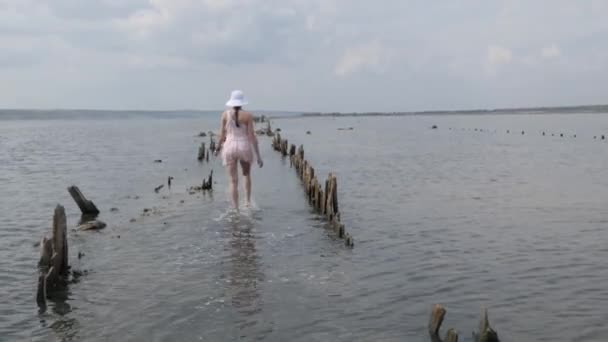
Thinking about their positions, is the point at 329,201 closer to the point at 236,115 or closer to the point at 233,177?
the point at 233,177

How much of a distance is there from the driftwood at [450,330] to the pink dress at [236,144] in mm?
8123

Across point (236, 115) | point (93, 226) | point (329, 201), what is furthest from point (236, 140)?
point (93, 226)

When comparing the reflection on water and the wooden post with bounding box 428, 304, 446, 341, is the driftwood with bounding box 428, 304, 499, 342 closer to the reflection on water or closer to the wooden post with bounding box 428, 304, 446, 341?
the wooden post with bounding box 428, 304, 446, 341

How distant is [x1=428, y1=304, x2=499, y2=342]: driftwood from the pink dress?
320 inches

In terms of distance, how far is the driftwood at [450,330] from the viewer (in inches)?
239

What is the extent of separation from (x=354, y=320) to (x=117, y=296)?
347 centimetres

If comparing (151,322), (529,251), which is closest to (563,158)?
(529,251)

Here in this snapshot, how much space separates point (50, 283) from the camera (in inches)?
332

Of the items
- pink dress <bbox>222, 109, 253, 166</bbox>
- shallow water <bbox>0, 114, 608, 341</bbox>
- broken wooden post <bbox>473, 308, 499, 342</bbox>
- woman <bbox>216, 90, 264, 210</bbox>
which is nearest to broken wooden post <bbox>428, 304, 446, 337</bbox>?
shallow water <bbox>0, 114, 608, 341</bbox>

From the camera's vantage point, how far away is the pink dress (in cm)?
1393

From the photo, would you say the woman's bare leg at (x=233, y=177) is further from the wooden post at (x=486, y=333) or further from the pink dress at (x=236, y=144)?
the wooden post at (x=486, y=333)

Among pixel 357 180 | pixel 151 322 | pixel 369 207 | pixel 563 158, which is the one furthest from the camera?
pixel 563 158

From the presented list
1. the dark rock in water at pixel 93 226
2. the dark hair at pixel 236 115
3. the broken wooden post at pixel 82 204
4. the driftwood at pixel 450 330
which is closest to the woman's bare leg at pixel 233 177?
the dark hair at pixel 236 115

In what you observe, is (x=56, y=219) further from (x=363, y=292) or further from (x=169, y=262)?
(x=363, y=292)
